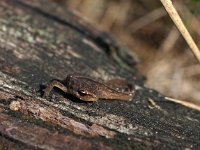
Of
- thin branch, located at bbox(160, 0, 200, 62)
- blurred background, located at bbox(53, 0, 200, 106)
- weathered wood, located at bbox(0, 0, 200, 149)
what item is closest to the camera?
weathered wood, located at bbox(0, 0, 200, 149)

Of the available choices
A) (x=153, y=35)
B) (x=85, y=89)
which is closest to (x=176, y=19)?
(x=85, y=89)

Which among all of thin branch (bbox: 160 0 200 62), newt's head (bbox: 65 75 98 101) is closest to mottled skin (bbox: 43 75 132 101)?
newt's head (bbox: 65 75 98 101)

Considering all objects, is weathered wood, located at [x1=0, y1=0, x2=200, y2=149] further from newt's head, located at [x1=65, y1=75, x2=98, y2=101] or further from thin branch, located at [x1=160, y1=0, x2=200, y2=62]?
thin branch, located at [x1=160, y1=0, x2=200, y2=62]

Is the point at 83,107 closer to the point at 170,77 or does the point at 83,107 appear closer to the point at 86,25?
the point at 86,25

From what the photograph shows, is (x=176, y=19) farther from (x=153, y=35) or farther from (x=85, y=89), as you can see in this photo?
(x=153, y=35)

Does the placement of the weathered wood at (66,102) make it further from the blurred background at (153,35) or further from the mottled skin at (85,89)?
the blurred background at (153,35)
